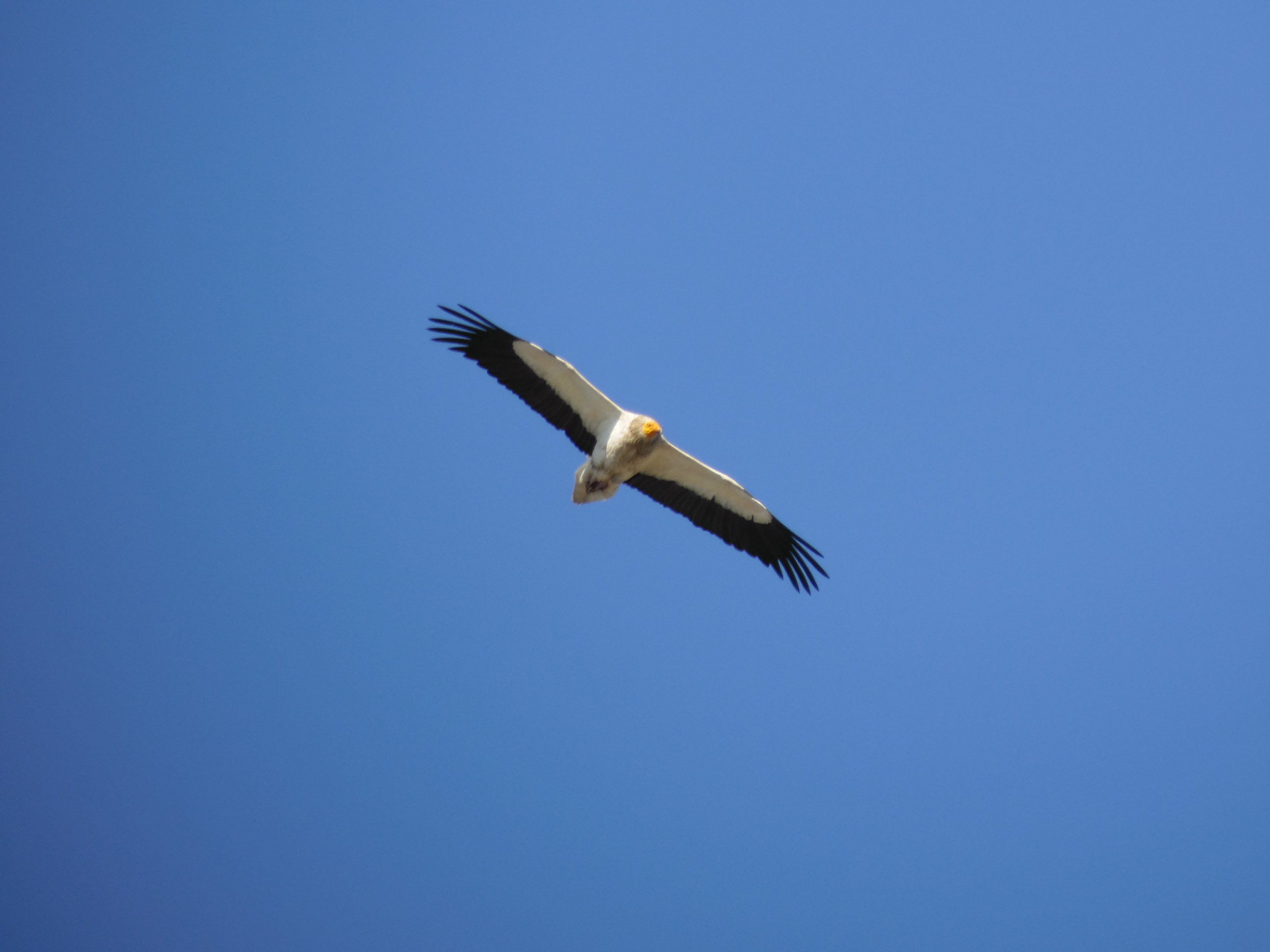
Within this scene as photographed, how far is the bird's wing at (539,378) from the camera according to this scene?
13.8m

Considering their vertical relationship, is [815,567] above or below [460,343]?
above

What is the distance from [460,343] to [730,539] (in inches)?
184

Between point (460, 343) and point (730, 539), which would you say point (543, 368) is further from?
point (730, 539)

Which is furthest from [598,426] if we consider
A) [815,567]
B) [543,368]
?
[815,567]

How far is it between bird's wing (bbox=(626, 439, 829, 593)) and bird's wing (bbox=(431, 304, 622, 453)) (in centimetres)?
106

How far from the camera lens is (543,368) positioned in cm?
1388

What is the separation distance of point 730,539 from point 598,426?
2.57 m

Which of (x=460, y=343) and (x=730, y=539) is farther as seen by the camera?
(x=730, y=539)

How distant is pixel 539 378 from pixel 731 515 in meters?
3.36

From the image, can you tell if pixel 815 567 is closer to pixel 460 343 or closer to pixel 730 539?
pixel 730 539

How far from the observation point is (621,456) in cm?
1350

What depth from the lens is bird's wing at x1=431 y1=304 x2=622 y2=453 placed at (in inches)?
541

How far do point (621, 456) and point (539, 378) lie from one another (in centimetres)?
160

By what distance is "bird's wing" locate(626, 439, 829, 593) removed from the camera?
48.0ft
